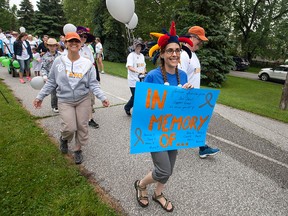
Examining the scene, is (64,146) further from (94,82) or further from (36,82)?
(36,82)

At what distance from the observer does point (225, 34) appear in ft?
44.1

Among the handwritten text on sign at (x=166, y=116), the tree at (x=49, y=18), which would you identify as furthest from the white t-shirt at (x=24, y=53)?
the tree at (x=49, y=18)

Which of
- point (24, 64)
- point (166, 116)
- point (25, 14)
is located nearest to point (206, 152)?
point (166, 116)

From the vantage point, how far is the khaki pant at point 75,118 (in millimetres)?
3195

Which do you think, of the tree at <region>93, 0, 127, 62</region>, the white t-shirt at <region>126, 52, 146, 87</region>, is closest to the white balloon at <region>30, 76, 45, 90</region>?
the white t-shirt at <region>126, 52, 146, 87</region>

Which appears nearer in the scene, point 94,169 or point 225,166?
point 94,169

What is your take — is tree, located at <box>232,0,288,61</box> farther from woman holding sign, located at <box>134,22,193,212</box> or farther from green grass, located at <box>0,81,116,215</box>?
green grass, located at <box>0,81,116,215</box>

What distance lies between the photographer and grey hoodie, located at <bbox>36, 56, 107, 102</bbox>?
124 inches

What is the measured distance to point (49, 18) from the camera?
1588 inches

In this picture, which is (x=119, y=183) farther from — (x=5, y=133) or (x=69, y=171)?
(x=5, y=133)

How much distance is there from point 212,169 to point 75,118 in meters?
2.28

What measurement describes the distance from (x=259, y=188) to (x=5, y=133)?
4.43m

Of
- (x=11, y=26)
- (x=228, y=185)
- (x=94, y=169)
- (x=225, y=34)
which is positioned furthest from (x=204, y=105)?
(x=11, y=26)

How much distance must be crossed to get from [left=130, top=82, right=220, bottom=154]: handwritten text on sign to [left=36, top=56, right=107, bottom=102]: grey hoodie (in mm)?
1198
